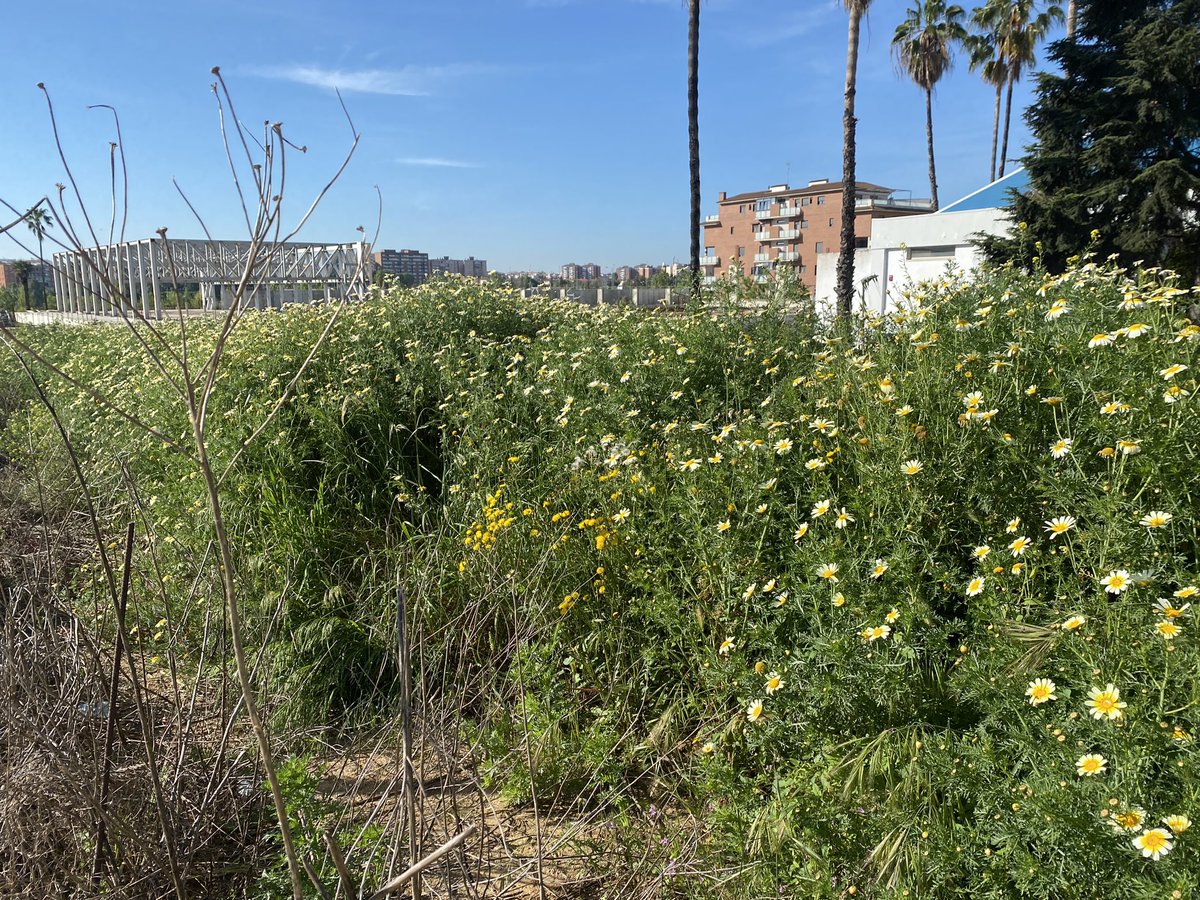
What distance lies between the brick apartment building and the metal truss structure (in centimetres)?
4273

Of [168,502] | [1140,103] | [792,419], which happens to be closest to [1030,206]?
[1140,103]

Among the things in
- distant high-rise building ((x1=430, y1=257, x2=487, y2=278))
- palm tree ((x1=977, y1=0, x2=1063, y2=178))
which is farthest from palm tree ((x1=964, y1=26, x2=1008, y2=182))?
distant high-rise building ((x1=430, y1=257, x2=487, y2=278))

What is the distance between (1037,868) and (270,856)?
69.9 inches

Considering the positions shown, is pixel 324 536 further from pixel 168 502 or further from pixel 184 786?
pixel 184 786

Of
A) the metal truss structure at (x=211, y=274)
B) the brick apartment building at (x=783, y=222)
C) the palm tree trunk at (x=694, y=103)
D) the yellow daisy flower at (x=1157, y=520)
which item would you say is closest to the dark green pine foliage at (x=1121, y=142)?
the palm tree trunk at (x=694, y=103)

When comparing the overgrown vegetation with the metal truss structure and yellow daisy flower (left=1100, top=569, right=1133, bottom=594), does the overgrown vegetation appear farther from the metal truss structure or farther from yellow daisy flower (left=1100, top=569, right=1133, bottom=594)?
the metal truss structure

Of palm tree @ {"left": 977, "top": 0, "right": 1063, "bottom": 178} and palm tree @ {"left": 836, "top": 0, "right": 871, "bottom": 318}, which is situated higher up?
palm tree @ {"left": 977, "top": 0, "right": 1063, "bottom": 178}

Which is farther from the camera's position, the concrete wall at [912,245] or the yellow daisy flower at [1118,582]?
the concrete wall at [912,245]

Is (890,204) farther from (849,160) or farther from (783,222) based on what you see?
(849,160)

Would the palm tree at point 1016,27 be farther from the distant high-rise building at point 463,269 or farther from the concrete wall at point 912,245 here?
the distant high-rise building at point 463,269

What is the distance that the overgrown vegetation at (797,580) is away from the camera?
1.82 m

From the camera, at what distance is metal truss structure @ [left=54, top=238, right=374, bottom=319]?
1.26 metres

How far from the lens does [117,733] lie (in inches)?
89.2

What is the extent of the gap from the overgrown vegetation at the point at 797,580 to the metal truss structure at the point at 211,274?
2.25ft
